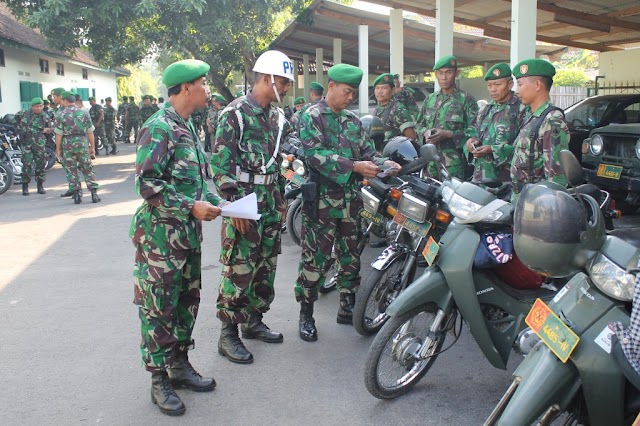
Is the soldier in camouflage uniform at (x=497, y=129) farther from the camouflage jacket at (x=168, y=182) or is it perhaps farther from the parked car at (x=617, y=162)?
the camouflage jacket at (x=168, y=182)

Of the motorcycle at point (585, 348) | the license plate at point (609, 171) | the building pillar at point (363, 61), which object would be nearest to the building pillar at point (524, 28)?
the license plate at point (609, 171)

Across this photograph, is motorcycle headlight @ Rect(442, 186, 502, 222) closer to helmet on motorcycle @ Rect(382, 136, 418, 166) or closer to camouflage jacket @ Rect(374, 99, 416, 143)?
helmet on motorcycle @ Rect(382, 136, 418, 166)

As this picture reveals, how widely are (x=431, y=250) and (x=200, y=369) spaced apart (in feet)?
5.52

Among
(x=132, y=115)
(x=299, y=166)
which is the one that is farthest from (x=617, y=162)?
(x=132, y=115)

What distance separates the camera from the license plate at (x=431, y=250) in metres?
3.12

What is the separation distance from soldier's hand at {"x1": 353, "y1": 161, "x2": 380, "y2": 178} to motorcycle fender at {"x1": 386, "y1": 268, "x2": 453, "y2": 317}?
2.97ft

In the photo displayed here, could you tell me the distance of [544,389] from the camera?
6.59 ft

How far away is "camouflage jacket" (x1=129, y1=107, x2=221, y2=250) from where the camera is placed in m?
2.94

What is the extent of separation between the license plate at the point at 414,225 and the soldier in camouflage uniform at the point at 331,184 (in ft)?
1.54

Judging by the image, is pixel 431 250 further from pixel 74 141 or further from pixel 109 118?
pixel 109 118

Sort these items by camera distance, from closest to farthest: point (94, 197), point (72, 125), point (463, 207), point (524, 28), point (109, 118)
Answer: point (463, 207) → point (524, 28) → point (72, 125) → point (94, 197) → point (109, 118)

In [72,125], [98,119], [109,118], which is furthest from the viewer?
[109,118]

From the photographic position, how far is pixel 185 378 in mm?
3414

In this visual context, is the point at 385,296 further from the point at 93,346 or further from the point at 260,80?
the point at 93,346
